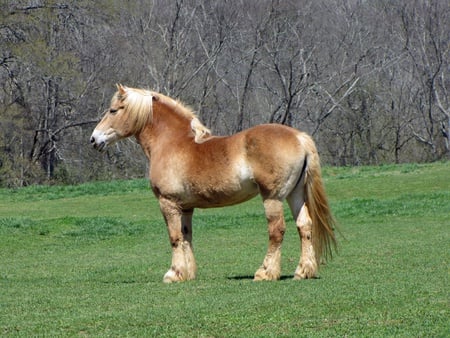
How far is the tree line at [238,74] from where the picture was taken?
4188cm

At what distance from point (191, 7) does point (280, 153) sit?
36548mm

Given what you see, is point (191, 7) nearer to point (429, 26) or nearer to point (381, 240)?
point (429, 26)

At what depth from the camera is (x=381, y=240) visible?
1599 cm

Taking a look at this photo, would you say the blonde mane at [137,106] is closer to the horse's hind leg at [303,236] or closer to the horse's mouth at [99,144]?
the horse's mouth at [99,144]

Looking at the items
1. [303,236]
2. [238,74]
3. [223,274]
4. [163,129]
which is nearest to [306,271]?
[303,236]

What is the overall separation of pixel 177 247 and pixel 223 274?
945 mm

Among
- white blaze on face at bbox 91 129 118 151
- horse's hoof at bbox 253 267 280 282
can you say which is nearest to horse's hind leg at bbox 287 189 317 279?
horse's hoof at bbox 253 267 280 282

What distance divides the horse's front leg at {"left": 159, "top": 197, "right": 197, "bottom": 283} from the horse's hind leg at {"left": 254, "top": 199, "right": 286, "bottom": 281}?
1.01 m

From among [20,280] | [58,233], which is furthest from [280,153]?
[58,233]

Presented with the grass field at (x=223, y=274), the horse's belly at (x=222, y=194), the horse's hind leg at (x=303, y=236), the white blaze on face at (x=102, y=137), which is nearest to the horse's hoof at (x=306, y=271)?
the horse's hind leg at (x=303, y=236)

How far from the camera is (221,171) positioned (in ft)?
35.3

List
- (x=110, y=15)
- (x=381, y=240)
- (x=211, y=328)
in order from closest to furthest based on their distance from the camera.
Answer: (x=211, y=328), (x=381, y=240), (x=110, y=15)

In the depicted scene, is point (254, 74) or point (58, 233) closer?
point (58, 233)

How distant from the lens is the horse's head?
1166 cm
